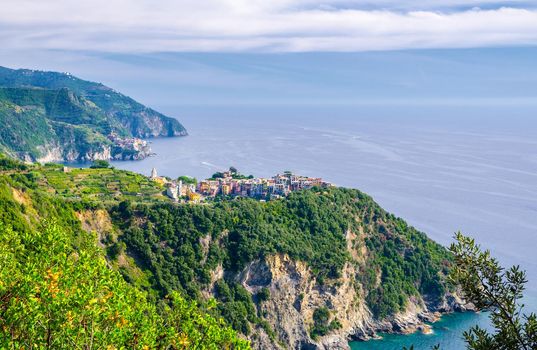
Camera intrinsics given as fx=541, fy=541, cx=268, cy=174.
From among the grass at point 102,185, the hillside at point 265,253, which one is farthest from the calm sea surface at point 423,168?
the grass at point 102,185

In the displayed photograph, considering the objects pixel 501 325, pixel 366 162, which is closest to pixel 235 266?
pixel 501 325

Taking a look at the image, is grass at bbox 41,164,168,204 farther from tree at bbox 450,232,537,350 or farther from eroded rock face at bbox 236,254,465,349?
tree at bbox 450,232,537,350

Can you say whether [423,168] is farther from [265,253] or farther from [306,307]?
[265,253]

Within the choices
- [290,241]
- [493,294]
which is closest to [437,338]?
[290,241]

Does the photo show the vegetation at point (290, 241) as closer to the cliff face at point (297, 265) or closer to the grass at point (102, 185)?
the cliff face at point (297, 265)

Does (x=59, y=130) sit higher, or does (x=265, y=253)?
(x=59, y=130)

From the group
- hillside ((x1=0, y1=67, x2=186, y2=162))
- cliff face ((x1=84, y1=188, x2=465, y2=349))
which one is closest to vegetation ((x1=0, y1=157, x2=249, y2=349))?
cliff face ((x1=84, y1=188, x2=465, y2=349))
